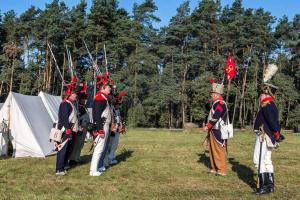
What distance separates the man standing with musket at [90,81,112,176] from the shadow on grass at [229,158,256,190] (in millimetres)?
2672

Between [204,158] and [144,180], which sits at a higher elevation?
[204,158]

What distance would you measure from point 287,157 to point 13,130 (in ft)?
23.3

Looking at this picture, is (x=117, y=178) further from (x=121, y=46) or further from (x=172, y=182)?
(x=121, y=46)

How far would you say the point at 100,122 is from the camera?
768cm

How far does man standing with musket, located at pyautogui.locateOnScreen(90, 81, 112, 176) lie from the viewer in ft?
25.1

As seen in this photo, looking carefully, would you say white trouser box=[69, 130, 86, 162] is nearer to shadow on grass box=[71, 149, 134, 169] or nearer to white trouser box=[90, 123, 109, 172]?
shadow on grass box=[71, 149, 134, 169]

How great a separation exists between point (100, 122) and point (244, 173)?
3066mm

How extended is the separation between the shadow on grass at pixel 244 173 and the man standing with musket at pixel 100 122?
2.67 m

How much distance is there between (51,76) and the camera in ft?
153

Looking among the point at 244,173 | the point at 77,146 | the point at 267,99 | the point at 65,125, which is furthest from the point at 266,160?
the point at 77,146

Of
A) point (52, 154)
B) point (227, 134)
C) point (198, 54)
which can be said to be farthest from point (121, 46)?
point (227, 134)

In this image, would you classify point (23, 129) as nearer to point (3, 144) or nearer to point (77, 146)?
point (3, 144)

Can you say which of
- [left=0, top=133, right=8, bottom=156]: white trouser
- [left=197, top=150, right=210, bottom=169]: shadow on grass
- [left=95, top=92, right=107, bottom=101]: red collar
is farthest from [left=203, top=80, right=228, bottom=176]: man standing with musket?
[left=0, top=133, right=8, bottom=156]: white trouser

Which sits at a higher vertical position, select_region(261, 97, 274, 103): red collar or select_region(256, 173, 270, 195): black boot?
select_region(261, 97, 274, 103): red collar
